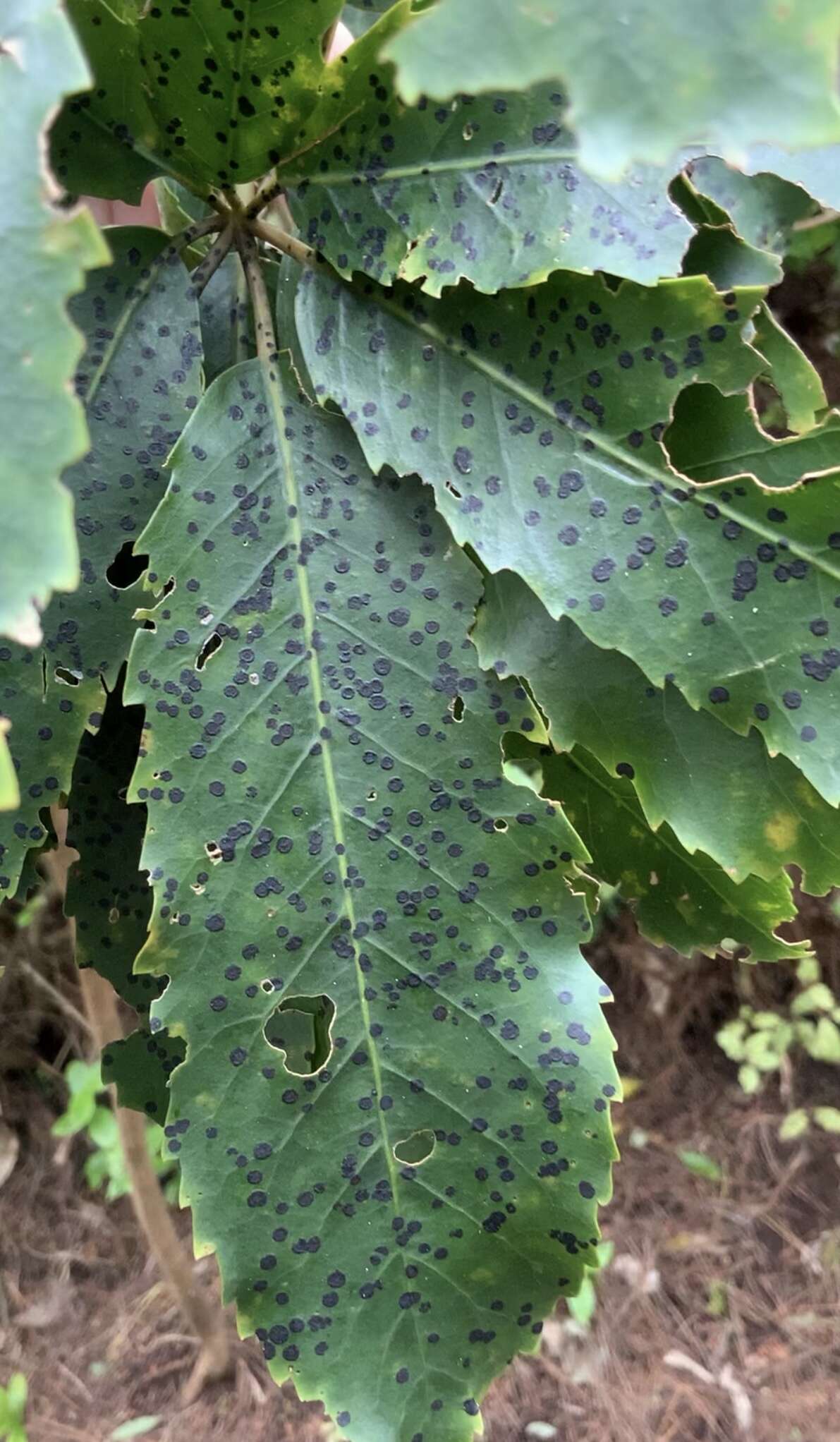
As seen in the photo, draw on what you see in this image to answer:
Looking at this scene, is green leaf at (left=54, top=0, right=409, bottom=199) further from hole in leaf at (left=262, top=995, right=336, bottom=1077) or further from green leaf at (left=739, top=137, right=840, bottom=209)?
hole in leaf at (left=262, top=995, right=336, bottom=1077)

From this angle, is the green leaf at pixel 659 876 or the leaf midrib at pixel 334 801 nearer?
the leaf midrib at pixel 334 801

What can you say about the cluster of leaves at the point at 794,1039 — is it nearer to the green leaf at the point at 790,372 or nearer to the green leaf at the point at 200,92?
the green leaf at the point at 790,372

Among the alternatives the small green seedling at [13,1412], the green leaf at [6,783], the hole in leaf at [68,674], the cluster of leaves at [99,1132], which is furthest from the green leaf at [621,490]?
the small green seedling at [13,1412]

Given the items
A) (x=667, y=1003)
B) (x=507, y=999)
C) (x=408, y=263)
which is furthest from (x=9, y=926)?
(x=408, y=263)

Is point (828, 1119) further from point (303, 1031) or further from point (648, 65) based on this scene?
point (648, 65)

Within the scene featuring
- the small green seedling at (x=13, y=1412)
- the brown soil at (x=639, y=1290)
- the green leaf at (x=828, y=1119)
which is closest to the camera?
the small green seedling at (x=13, y=1412)

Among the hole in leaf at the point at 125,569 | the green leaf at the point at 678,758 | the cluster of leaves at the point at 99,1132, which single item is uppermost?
the green leaf at the point at 678,758

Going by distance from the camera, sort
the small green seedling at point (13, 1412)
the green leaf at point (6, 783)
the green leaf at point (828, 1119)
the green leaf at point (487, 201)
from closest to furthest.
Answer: the green leaf at point (6, 783) → the green leaf at point (487, 201) → the small green seedling at point (13, 1412) → the green leaf at point (828, 1119)

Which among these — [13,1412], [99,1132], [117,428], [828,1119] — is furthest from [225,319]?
[828,1119]
